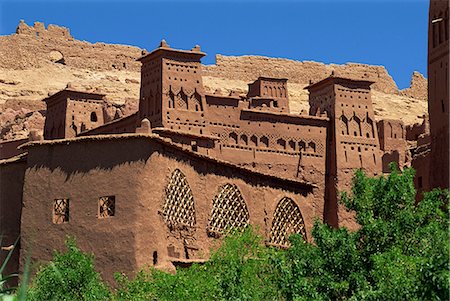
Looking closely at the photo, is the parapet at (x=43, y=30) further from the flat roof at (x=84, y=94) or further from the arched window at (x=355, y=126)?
the arched window at (x=355, y=126)

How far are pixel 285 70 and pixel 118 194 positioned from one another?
40866 millimetres

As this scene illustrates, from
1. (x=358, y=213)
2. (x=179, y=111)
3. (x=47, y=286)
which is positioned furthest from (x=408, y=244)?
(x=179, y=111)

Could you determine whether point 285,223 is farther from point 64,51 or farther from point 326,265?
point 64,51

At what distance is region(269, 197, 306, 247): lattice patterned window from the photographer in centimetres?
2819

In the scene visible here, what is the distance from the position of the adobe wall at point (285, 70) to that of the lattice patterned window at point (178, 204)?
36540 millimetres

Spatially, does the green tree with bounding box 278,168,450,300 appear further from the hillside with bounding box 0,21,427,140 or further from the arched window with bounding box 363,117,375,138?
the hillside with bounding box 0,21,427,140

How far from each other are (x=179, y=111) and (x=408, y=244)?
Result: 398 inches

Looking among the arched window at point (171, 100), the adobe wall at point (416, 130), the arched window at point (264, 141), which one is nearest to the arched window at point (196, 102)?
the arched window at point (171, 100)

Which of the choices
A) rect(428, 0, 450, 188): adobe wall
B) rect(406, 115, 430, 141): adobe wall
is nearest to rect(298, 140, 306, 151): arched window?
rect(428, 0, 450, 188): adobe wall

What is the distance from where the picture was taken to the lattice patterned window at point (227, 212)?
26.6 m

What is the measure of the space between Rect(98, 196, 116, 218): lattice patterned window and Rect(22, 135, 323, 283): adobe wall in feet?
0.31

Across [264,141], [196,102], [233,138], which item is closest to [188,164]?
[196,102]

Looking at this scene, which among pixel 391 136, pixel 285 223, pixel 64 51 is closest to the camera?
pixel 285 223

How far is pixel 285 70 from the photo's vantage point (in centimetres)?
6462
